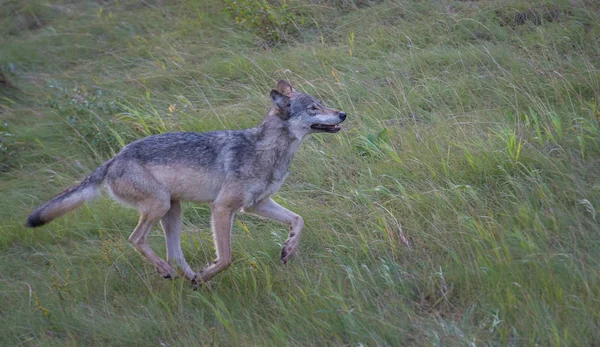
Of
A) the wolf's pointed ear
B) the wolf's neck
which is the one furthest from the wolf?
the wolf's pointed ear

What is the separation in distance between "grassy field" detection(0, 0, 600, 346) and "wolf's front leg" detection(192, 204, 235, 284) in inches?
5.7

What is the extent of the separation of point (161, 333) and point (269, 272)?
97cm

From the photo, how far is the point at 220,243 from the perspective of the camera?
18.8ft

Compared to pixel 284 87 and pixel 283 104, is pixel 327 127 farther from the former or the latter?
pixel 284 87

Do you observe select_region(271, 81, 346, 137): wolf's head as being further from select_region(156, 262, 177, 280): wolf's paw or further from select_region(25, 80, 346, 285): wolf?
select_region(156, 262, 177, 280): wolf's paw

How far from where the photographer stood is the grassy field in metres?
4.85

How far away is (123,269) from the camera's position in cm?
605

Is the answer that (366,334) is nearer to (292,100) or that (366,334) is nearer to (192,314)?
(192,314)

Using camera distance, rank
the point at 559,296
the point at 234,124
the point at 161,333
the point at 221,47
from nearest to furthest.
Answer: the point at 559,296, the point at 161,333, the point at 234,124, the point at 221,47

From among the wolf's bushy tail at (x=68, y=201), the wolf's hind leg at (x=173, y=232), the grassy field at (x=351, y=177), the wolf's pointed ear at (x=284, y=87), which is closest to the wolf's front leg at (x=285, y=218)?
the grassy field at (x=351, y=177)

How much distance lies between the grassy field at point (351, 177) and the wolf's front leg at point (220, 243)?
144 mm

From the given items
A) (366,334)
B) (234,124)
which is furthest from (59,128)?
(366,334)

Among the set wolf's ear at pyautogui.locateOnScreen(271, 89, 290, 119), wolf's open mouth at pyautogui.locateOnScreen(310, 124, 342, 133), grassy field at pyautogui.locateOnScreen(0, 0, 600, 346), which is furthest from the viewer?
wolf's ear at pyautogui.locateOnScreen(271, 89, 290, 119)

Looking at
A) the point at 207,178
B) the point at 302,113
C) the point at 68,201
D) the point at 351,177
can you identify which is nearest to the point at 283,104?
the point at 302,113
